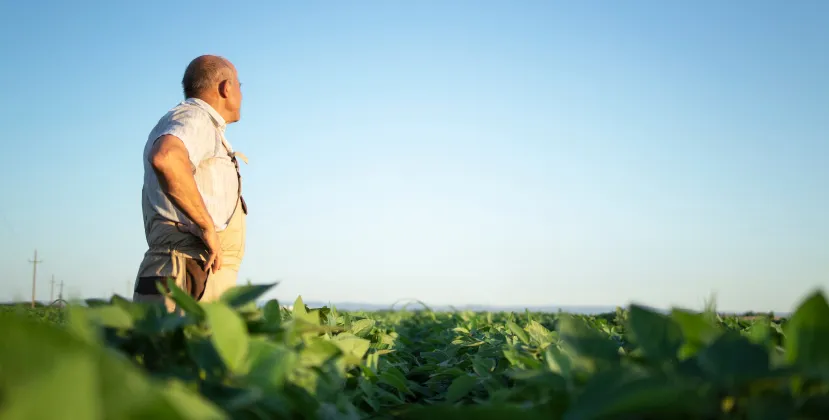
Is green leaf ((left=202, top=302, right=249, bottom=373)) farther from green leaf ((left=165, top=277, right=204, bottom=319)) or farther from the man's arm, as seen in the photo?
the man's arm

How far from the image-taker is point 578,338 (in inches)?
45.1

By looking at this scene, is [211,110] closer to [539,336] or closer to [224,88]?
[224,88]

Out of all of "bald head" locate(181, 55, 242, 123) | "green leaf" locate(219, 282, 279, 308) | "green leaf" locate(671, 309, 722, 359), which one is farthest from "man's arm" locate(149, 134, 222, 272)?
"green leaf" locate(671, 309, 722, 359)

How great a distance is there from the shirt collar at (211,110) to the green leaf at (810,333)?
3.71 meters

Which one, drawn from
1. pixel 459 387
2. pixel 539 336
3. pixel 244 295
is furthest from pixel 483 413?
pixel 539 336

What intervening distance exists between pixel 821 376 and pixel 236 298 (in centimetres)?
110

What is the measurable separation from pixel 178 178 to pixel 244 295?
2.34m

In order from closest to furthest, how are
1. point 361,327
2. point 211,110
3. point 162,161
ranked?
1. point 361,327
2. point 162,161
3. point 211,110

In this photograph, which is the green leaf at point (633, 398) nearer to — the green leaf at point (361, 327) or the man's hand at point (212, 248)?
the green leaf at point (361, 327)

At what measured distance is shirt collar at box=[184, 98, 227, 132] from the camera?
164 inches

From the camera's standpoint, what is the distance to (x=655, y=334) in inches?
43.9

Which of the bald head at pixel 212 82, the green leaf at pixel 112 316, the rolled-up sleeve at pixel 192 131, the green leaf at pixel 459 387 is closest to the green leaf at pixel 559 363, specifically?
the green leaf at pixel 459 387

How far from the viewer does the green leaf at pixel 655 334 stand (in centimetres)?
109

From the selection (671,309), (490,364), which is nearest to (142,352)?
(671,309)
